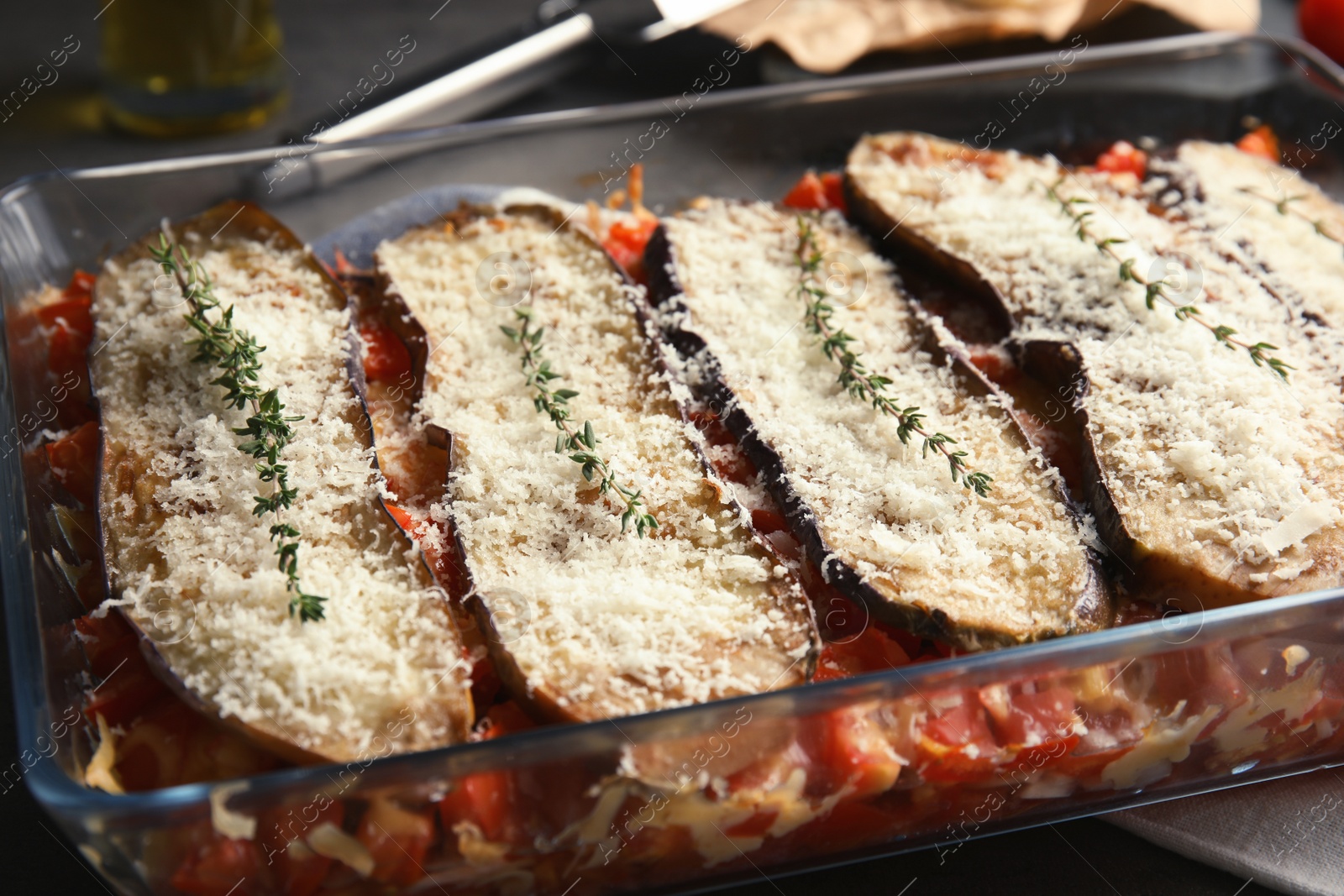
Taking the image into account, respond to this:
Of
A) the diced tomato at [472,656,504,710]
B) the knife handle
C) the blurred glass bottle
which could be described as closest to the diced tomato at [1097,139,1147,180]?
the knife handle

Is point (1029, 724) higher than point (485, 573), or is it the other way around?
point (485, 573)

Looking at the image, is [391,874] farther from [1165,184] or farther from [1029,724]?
[1165,184]

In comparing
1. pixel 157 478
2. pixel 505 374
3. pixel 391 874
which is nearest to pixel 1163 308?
pixel 505 374

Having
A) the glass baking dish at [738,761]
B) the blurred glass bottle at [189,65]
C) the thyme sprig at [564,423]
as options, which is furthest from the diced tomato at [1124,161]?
the blurred glass bottle at [189,65]

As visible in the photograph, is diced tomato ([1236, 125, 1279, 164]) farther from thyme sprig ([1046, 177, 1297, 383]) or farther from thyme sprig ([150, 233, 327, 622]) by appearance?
thyme sprig ([150, 233, 327, 622])

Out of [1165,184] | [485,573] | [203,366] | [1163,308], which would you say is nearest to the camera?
[485,573]

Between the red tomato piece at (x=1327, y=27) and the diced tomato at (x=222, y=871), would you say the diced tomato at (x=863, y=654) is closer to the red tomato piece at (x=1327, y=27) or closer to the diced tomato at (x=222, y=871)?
the diced tomato at (x=222, y=871)
